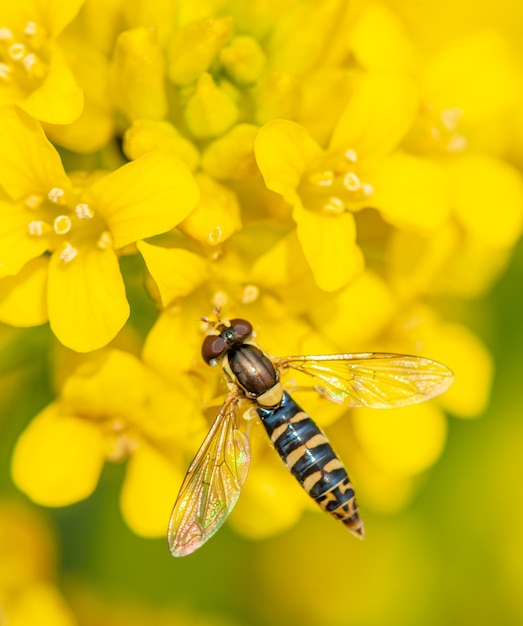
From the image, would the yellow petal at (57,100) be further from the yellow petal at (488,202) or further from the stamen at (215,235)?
the yellow petal at (488,202)

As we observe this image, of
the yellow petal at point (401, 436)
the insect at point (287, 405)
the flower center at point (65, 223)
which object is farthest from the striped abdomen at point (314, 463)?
the flower center at point (65, 223)

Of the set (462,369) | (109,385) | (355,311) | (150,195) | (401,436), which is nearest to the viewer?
(150,195)

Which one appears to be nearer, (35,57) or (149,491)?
(35,57)

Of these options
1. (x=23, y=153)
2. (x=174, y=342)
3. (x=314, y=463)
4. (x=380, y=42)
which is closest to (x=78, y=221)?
(x=23, y=153)

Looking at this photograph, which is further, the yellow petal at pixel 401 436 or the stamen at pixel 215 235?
the yellow petal at pixel 401 436

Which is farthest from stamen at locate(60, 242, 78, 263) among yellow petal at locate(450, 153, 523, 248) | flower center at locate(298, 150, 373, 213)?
yellow petal at locate(450, 153, 523, 248)

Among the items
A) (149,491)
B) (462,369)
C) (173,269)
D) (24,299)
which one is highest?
(173,269)

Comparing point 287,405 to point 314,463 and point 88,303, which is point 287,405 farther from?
point 88,303

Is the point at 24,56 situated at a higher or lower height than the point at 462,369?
higher
